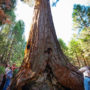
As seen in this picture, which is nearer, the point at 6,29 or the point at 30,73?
the point at 30,73

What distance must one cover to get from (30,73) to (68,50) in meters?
19.3

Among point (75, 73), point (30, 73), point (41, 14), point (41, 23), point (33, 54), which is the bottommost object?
point (75, 73)

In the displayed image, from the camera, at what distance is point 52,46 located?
2.32 m

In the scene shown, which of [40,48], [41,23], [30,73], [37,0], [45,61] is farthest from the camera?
[37,0]

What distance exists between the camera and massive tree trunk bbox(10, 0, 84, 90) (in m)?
1.92

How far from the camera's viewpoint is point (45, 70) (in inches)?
82.0

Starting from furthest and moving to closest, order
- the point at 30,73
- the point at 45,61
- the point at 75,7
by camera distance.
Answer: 1. the point at 75,7
2. the point at 45,61
3. the point at 30,73

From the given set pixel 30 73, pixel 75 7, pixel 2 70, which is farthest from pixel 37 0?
pixel 75 7

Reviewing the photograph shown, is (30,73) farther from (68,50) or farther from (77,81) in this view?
(68,50)

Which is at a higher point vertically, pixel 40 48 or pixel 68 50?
pixel 68 50

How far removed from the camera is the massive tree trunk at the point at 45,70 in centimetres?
192

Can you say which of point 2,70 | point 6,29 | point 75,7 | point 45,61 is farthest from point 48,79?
point 6,29

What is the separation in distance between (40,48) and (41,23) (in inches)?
37.1

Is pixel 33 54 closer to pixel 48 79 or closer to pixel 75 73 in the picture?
pixel 48 79
